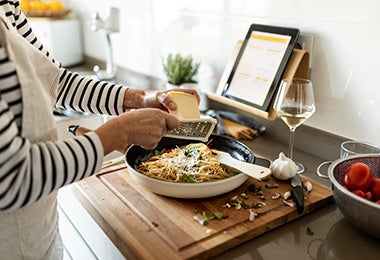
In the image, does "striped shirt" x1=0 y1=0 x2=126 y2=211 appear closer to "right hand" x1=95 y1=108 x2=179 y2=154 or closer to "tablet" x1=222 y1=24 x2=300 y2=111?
"right hand" x1=95 y1=108 x2=179 y2=154

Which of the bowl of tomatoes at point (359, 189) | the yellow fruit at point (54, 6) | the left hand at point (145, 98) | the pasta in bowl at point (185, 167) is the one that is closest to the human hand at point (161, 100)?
the left hand at point (145, 98)

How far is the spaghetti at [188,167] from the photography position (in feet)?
2.81

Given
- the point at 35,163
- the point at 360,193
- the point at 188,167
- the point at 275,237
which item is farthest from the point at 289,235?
the point at 35,163

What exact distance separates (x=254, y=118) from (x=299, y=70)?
0.83 feet

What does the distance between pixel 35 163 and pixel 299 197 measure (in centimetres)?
52

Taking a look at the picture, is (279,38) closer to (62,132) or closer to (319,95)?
(319,95)

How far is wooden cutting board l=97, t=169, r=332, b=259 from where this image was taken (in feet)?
2.32

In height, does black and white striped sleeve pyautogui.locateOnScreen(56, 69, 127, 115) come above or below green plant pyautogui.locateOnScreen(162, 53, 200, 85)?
above

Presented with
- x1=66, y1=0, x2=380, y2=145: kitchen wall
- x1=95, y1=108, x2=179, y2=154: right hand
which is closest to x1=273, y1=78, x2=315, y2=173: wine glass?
x1=66, y1=0, x2=380, y2=145: kitchen wall

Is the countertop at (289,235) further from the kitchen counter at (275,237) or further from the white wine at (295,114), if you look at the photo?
the white wine at (295,114)

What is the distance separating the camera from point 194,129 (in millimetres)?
884

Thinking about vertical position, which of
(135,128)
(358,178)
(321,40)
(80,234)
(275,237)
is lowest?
(80,234)

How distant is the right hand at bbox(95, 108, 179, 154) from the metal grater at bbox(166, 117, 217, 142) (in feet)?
0.26

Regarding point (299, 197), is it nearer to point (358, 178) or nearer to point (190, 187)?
point (358, 178)
